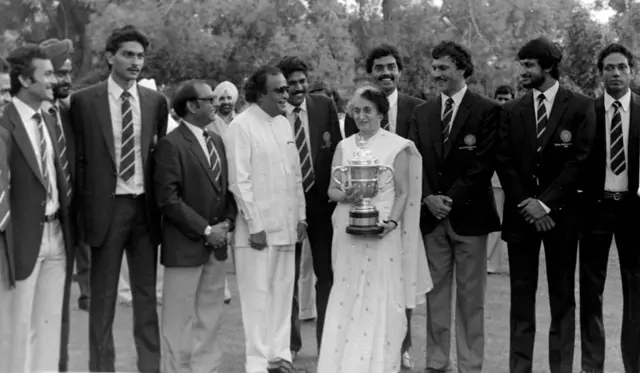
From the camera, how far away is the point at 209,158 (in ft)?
25.8

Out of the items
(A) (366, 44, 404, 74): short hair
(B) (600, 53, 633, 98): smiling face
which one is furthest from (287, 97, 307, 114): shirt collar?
(B) (600, 53, 633, 98): smiling face

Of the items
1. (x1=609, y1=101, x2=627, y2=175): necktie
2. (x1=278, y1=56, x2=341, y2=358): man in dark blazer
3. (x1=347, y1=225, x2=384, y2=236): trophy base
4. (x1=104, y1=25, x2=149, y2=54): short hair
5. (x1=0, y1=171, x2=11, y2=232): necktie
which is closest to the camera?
(x1=0, y1=171, x2=11, y2=232): necktie

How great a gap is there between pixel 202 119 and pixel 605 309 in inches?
A: 218

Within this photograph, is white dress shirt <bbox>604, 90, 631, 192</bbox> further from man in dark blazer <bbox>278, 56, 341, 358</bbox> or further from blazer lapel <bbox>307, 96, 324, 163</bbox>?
blazer lapel <bbox>307, 96, 324, 163</bbox>

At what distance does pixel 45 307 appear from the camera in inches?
282

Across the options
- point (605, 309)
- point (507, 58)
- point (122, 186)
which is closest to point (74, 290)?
point (122, 186)

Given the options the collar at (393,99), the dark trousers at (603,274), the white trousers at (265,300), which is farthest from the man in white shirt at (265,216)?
the dark trousers at (603,274)

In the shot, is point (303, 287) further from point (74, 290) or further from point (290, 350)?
point (74, 290)

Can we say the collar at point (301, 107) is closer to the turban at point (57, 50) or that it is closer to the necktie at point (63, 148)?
the turban at point (57, 50)

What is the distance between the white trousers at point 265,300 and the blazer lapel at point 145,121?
114cm

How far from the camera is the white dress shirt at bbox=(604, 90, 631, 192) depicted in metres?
7.95

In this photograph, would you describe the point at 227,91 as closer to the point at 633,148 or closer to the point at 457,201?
the point at 457,201

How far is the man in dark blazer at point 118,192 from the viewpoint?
7.54m

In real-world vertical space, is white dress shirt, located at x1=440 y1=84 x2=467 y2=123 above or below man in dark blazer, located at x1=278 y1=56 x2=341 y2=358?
above
